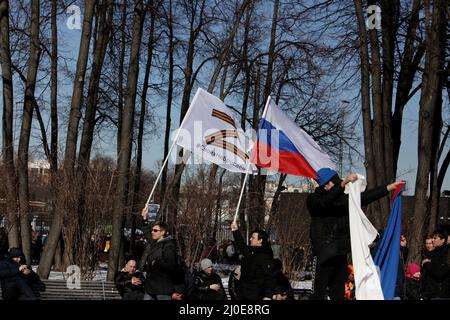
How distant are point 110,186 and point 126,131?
3.77 feet

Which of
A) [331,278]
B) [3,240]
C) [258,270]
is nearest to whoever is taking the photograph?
[331,278]

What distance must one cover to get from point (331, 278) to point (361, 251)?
17.9 inches

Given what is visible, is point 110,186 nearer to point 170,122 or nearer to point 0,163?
point 0,163

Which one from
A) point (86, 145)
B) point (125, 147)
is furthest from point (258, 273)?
point (86, 145)

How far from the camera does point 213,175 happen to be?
22484mm

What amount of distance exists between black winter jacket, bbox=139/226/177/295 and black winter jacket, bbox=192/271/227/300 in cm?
230

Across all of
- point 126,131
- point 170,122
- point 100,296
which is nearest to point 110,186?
point 126,131

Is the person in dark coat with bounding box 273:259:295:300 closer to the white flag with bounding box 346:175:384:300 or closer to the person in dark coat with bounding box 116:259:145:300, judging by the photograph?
the person in dark coat with bounding box 116:259:145:300

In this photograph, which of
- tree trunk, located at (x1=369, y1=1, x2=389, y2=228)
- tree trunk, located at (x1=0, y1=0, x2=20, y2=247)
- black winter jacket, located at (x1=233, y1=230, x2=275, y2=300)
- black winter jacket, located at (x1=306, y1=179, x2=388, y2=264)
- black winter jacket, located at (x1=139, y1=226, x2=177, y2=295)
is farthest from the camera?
tree trunk, located at (x1=369, y1=1, x2=389, y2=228)

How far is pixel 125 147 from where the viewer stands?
1692cm

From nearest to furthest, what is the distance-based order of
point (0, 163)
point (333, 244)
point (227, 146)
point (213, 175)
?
point (333, 244), point (227, 146), point (0, 163), point (213, 175)

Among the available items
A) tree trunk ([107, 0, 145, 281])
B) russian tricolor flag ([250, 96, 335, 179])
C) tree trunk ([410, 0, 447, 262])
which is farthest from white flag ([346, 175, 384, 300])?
tree trunk ([410, 0, 447, 262])

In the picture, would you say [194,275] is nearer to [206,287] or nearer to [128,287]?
[206,287]

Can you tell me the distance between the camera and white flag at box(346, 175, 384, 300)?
9.24 metres
